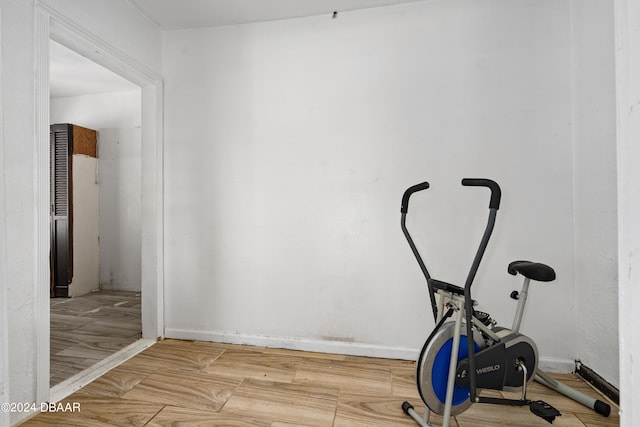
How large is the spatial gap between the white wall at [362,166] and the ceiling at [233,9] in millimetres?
73

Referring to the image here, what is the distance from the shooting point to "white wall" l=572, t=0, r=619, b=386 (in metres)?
1.70

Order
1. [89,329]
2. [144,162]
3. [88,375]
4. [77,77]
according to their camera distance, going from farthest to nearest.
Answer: [77,77], [89,329], [144,162], [88,375]

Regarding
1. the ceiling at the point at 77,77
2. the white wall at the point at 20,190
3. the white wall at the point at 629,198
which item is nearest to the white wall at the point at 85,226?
the ceiling at the point at 77,77

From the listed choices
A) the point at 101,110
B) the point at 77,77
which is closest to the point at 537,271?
the point at 77,77

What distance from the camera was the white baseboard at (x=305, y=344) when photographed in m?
2.20

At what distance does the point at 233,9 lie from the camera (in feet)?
7.47

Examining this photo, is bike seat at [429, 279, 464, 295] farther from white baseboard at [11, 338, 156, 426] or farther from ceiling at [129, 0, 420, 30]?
white baseboard at [11, 338, 156, 426]

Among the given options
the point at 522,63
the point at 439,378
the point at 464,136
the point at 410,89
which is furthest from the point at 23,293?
the point at 522,63

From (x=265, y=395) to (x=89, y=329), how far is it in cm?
194

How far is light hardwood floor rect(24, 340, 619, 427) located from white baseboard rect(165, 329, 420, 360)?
6cm

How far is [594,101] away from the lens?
5.95 feet

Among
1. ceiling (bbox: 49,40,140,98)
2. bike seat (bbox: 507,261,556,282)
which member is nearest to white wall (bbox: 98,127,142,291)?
ceiling (bbox: 49,40,140,98)

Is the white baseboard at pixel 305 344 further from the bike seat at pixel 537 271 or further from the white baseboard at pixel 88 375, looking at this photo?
the bike seat at pixel 537 271

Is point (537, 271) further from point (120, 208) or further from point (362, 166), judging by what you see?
point (120, 208)
